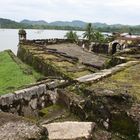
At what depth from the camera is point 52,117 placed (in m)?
4.78

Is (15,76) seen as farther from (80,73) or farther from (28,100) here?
(28,100)

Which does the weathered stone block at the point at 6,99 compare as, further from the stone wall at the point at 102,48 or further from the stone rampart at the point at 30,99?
the stone wall at the point at 102,48

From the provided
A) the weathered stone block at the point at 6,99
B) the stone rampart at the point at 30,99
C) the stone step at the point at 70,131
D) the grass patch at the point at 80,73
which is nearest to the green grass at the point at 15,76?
the grass patch at the point at 80,73

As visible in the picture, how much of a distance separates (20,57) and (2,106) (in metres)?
19.7

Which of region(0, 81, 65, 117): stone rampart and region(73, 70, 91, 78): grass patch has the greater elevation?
region(0, 81, 65, 117): stone rampart

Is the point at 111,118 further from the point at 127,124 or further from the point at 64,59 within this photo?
the point at 64,59

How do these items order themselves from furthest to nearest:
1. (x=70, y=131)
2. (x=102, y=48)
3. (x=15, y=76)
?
(x=102, y=48), (x=15, y=76), (x=70, y=131)

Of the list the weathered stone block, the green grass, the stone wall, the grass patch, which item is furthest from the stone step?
the stone wall

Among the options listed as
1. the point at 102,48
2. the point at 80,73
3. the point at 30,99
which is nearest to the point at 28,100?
the point at 30,99

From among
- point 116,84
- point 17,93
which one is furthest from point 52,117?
point 116,84

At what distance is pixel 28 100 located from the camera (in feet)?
18.2

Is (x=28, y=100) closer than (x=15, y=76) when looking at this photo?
Yes

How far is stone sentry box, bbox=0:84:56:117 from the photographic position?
5.26 m

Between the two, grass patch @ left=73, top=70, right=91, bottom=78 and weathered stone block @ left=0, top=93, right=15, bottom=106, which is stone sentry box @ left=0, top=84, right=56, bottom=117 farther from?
grass patch @ left=73, top=70, right=91, bottom=78
